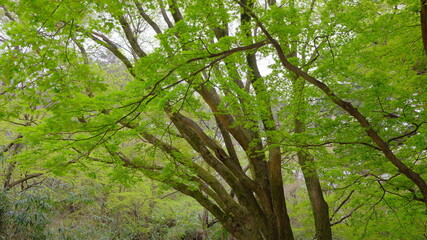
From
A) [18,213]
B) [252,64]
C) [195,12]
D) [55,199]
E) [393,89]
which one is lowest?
[18,213]

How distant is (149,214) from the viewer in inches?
441

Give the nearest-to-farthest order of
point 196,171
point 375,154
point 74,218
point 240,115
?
point 375,154 < point 240,115 < point 196,171 < point 74,218

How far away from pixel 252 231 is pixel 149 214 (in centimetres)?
745

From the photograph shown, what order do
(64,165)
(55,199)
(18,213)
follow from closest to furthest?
(64,165) < (18,213) < (55,199)

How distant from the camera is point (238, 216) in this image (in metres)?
4.84

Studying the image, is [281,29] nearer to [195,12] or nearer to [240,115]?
[195,12]

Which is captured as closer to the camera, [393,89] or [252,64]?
[393,89]

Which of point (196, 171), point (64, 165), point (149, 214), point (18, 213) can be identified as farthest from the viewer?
point (149, 214)

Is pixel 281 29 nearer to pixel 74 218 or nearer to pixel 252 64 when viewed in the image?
pixel 252 64

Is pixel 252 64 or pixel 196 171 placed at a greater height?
pixel 252 64

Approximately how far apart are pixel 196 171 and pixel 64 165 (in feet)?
6.72

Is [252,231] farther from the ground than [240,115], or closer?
closer

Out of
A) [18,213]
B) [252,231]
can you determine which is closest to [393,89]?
[252,231]

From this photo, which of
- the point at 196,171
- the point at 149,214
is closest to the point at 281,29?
the point at 196,171
